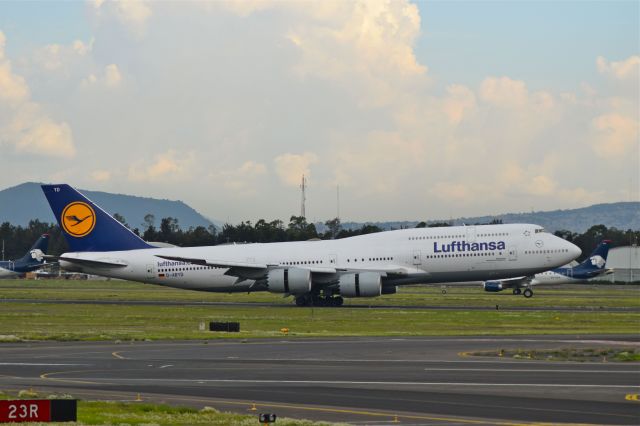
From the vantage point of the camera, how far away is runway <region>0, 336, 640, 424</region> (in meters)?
22.3

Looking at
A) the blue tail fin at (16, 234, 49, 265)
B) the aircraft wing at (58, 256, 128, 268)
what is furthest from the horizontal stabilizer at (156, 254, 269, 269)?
the blue tail fin at (16, 234, 49, 265)

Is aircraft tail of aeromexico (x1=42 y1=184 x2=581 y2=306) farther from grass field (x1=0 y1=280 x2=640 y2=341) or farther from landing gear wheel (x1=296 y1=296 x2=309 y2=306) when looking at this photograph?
grass field (x1=0 y1=280 x2=640 y2=341)

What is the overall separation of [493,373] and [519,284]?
7167 cm

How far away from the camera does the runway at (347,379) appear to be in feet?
73.0

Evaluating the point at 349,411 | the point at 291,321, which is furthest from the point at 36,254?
the point at 349,411

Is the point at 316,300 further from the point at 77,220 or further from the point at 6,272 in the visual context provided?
the point at 6,272

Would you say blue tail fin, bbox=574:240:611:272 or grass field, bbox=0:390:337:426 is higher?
blue tail fin, bbox=574:240:611:272

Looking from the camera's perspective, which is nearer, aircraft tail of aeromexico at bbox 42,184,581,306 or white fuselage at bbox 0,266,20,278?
aircraft tail of aeromexico at bbox 42,184,581,306

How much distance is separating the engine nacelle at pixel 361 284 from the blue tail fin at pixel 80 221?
16.2 metres

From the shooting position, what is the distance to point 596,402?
23453mm

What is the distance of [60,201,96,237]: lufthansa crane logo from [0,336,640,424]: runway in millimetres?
34084

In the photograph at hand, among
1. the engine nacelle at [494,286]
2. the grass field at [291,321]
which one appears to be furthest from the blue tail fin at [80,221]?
the engine nacelle at [494,286]

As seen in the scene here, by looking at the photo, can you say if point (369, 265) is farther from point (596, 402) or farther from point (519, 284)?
point (596, 402)

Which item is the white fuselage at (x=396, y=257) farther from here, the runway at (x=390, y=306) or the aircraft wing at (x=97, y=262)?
the runway at (x=390, y=306)
